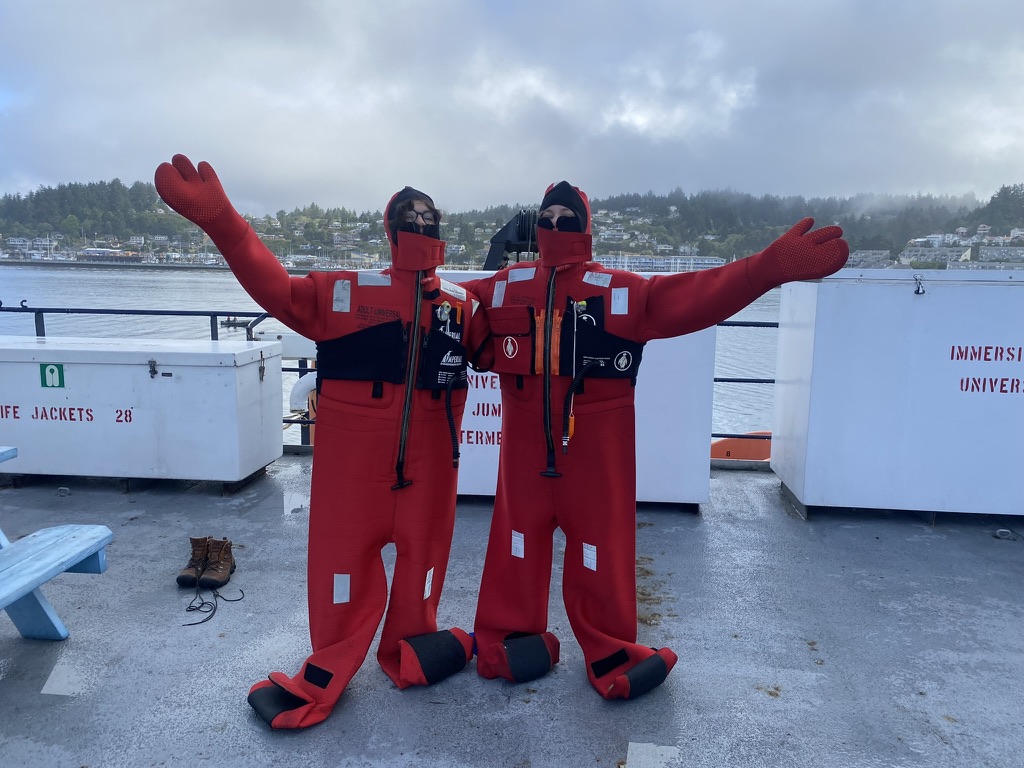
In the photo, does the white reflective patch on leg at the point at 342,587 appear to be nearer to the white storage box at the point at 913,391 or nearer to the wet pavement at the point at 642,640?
the wet pavement at the point at 642,640

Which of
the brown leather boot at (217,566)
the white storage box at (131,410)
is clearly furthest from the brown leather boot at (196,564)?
the white storage box at (131,410)

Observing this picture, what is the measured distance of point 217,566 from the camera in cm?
338

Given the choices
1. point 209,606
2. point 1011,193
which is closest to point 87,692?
point 209,606

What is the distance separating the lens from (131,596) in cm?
326

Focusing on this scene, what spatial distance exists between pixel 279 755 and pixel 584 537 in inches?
46.6

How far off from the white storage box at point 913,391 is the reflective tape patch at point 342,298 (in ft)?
9.38

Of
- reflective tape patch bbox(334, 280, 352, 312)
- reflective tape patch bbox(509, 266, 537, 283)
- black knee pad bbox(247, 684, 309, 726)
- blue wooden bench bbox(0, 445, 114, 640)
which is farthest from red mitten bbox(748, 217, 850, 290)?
blue wooden bench bbox(0, 445, 114, 640)

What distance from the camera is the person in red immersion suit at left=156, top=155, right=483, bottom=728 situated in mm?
2447

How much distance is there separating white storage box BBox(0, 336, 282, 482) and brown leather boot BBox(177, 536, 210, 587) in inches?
47.0

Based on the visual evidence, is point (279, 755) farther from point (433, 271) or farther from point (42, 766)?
point (433, 271)

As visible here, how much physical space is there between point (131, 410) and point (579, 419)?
3.35 m

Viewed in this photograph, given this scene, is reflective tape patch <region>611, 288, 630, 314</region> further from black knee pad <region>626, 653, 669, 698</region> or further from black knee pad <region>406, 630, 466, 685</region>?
black knee pad <region>406, 630, 466, 685</region>

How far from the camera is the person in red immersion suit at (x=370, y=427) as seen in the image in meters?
2.45

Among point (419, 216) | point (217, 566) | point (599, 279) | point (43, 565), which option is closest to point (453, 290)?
point (419, 216)
